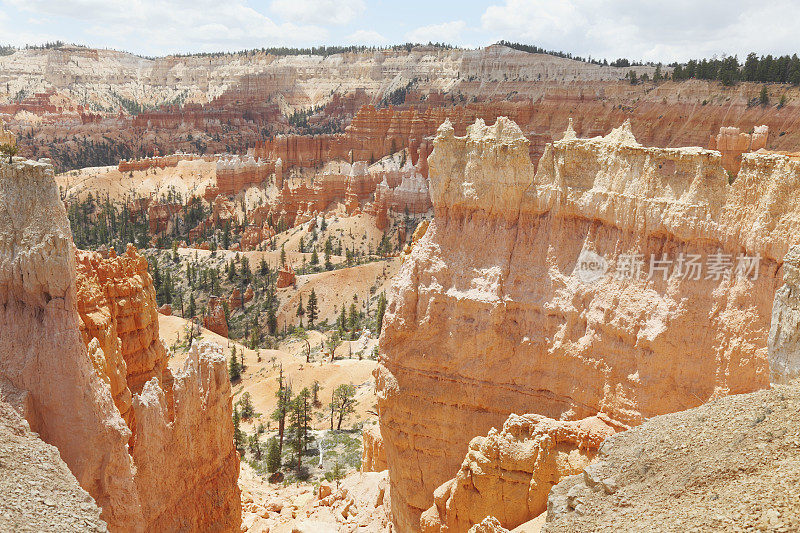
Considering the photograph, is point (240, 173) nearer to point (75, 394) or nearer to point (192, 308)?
point (192, 308)

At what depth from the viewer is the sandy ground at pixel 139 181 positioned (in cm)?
9406

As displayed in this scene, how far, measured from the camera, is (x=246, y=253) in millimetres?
59938

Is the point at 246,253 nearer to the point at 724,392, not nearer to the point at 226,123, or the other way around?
the point at 724,392

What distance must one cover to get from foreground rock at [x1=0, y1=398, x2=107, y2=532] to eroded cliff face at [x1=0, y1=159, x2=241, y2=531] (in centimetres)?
142

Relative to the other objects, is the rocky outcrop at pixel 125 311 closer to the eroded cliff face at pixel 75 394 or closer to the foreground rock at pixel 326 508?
the eroded cliff face at pixel 75 394

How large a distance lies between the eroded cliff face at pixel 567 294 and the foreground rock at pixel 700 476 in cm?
371

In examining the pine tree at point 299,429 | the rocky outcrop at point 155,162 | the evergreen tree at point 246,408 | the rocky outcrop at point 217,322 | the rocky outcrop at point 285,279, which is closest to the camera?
the pine tree at point 299,429

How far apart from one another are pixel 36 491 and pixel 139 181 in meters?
102

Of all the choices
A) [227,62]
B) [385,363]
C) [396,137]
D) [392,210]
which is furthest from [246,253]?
[227,62]

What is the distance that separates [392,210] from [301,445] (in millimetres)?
46494

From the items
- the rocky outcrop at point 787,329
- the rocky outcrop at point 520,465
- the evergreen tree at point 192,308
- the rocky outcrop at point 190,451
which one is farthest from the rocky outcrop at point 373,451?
the evergreen tree at point 192,308

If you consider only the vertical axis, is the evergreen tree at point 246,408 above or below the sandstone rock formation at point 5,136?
below

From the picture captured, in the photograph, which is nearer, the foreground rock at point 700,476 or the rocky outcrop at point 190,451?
the foreground rock at point 700,476

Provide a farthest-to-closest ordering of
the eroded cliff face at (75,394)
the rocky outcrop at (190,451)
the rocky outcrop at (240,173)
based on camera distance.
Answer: the rocky outcrop at (240,173) → the rocky outcrop at (190,451) → the eroded cliff face at (75,394)
